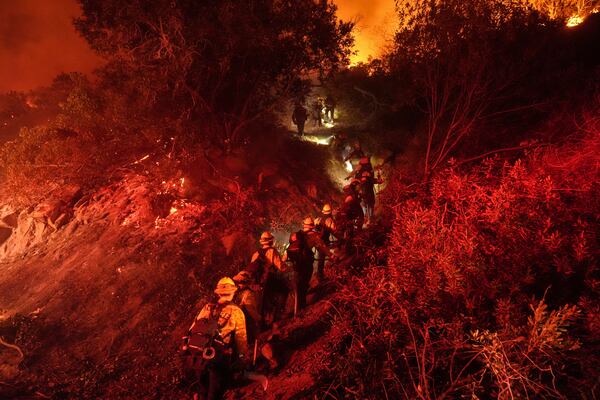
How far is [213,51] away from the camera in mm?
10398

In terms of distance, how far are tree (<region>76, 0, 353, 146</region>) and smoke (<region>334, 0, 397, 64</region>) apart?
18205 millimetres

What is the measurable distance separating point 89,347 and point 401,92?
1670cm

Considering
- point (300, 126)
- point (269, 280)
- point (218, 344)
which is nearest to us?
point (218, 344)

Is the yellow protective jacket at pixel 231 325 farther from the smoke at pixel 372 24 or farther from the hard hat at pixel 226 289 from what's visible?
the smoke at pixel 372 24

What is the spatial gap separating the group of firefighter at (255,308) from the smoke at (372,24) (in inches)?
893

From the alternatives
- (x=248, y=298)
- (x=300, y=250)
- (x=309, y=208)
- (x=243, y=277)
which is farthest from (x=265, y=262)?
(x=309, y=208)

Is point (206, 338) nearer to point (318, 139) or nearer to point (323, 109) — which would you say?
point (318, 139)

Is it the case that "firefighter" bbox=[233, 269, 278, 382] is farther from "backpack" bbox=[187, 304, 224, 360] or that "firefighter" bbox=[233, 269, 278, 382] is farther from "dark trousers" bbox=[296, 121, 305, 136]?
"dark trousers" bbox=[296, 121, 305, 136]

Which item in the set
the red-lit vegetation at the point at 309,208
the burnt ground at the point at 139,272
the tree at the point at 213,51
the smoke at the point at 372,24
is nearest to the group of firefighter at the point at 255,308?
the burnt ground at the point at 139,272

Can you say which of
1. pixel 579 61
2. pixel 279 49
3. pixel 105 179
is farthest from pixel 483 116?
pixel 105 179

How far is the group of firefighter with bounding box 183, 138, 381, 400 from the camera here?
4.86 meters

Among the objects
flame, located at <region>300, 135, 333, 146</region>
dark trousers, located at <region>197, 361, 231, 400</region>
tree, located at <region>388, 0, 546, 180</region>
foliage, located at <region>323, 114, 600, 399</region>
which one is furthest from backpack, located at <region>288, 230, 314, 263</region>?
flame, located at <region>300, 135, 333, 146</region>

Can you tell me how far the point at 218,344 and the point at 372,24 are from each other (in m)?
32.2

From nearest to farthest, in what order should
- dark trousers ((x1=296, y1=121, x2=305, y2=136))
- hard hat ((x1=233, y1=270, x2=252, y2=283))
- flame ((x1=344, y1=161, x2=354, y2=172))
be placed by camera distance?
1. hard hat ((x1=233, y1=270, x2=252, y2=283))
2. flame ((x1=344, y1=161, x2=354, y2=172))
3. dark trousers ((x1=296, y1=121, x2=305, y2=136))
